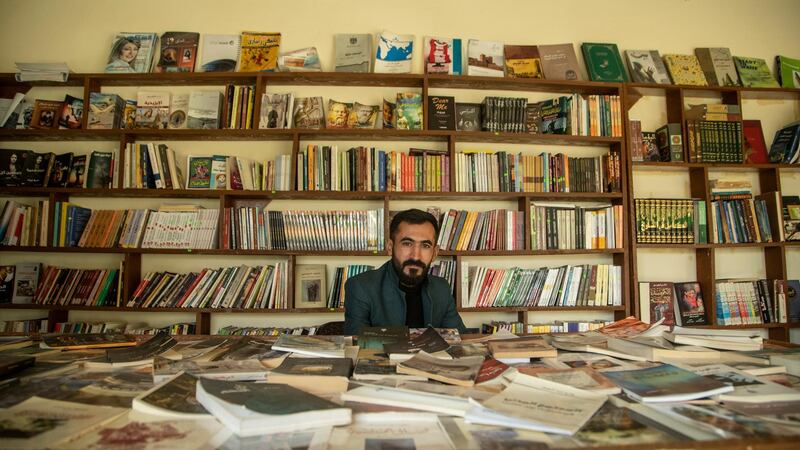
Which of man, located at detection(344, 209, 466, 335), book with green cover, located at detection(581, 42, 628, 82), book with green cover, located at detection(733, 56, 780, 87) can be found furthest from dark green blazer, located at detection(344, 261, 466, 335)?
book with green cover, located at detection(733, 56, 780, 87)

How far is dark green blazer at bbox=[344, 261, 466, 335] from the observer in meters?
2.04

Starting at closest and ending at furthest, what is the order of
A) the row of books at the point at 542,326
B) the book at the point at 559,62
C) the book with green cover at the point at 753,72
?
the row of books at the point at 542,326 → the book at the point at 559,62 → the book with green cover at the point at 753,72

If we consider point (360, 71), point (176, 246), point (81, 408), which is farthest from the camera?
point (360, 71)

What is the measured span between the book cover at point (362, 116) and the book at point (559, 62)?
1.26 meters

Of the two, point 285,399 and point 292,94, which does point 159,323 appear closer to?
point 292,94

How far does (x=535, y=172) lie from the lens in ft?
9.27

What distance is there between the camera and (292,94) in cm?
284

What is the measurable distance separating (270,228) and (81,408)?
1.96 m

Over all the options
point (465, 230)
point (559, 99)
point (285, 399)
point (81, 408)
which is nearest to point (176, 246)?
point (465, 230)

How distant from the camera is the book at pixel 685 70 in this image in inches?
119

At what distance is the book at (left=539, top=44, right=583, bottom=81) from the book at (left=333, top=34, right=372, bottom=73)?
126 centimetres

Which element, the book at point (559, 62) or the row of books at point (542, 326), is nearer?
the row of books at point (542, 326)

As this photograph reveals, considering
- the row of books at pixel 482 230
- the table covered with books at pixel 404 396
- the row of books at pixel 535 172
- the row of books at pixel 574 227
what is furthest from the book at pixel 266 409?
the row of books at pixel 574 227

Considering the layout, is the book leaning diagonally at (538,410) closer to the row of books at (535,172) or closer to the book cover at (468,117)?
the row of books at (535,172)
